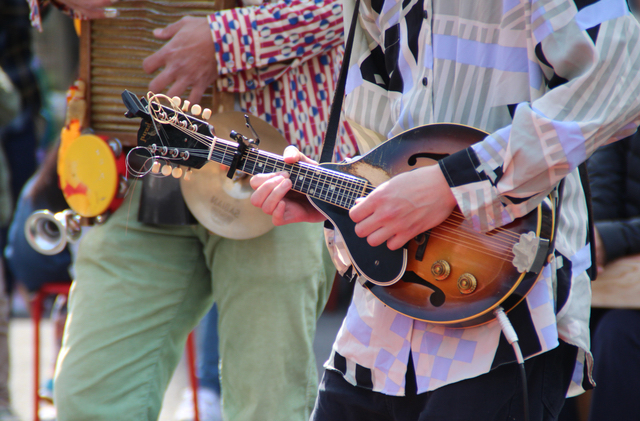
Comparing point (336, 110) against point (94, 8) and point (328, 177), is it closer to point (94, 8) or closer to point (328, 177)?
point (328, 177)

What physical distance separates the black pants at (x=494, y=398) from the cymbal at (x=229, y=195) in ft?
2.01

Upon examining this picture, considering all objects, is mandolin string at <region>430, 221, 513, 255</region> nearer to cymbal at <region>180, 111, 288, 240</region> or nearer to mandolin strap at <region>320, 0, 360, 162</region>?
mandolin strap at <region>320, 0, 360, 162</region>

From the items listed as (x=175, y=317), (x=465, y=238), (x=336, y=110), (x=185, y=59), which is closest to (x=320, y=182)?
(x=336, y=110)

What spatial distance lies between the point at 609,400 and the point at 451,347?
54.5 inches

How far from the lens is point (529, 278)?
1171 millimetres

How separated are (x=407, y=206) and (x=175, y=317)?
3.15 ft

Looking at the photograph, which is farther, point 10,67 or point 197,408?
point 10,67

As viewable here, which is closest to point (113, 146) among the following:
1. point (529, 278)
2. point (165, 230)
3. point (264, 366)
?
point (165, 230)

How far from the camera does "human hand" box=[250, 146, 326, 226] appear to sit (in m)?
1.38

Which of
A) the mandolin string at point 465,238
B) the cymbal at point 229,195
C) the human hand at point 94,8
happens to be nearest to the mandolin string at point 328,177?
the mandolin string at point 465,238

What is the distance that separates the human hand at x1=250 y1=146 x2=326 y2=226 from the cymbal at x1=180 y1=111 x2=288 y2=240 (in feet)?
0.91

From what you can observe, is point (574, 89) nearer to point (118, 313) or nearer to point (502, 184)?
point (502, 184)

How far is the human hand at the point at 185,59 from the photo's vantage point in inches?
68.4

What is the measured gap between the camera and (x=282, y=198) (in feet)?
4.69
